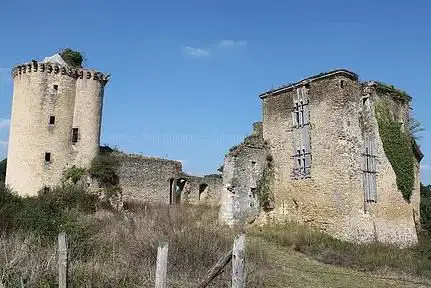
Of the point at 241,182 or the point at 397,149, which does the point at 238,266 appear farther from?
the point at 397,149

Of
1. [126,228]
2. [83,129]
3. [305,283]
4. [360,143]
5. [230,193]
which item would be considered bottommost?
[305,283]

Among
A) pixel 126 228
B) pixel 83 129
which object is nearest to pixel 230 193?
pixel 126 228

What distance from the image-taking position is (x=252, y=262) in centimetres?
1272

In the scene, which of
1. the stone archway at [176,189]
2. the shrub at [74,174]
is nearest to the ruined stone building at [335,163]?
the shrub at [74,174]

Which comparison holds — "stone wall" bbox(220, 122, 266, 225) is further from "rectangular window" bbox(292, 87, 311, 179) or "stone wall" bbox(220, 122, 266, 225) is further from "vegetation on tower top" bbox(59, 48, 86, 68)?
"vegetation on tower top" bbox(59, 48, 86, 68)

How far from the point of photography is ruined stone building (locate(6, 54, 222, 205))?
27.9 m

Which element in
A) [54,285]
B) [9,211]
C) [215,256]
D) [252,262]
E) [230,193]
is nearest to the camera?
[54,285]

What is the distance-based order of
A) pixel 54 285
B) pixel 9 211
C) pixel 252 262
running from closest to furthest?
pixel 54 285
pixel 252 262
pixel 9 211

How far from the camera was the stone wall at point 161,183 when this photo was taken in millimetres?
29562

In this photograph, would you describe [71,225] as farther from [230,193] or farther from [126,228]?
[230,193]

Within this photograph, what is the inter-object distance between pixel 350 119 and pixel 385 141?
2.15 meters

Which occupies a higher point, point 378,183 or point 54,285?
point 378,183

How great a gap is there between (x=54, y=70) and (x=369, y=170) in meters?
18.3

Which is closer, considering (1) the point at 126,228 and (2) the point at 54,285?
(2) the point at 54,285
